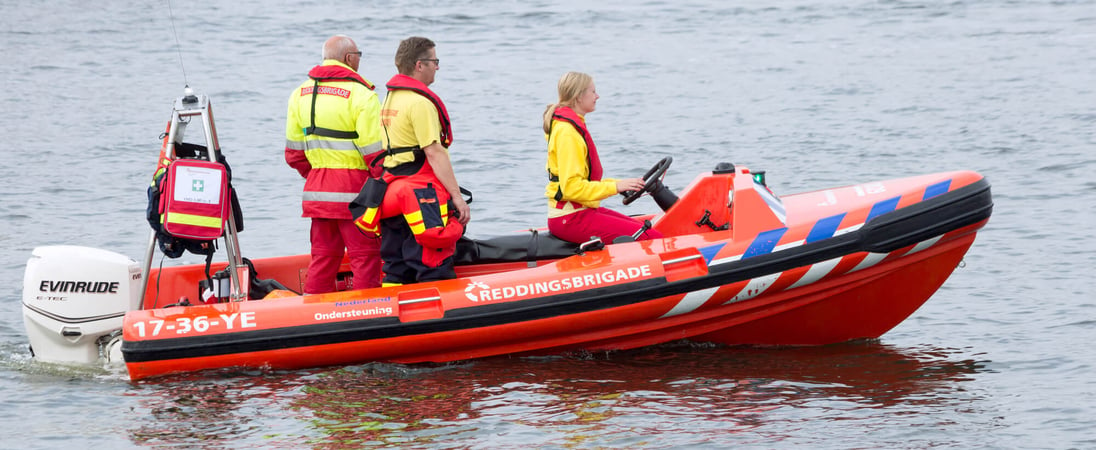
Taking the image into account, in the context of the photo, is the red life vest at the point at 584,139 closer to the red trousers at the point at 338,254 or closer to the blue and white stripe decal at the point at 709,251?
the blue and white stripe decal at the point at 709,251

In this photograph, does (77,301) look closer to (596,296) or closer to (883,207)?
(596,296)

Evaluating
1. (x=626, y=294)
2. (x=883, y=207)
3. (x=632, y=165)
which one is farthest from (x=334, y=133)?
(x=632, y=165)

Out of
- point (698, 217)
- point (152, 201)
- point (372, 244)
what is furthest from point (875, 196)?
point (152, 201)

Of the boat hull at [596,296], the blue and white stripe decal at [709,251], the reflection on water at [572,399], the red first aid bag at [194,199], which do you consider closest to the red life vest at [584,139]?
the boat hull at [596,296]

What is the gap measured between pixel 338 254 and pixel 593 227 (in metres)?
1.34

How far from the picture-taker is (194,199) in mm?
6301

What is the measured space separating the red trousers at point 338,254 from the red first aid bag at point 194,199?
56cm

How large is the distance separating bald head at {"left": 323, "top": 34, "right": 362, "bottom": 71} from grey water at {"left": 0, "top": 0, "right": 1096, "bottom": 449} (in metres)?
1.55

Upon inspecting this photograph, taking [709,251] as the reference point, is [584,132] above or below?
above

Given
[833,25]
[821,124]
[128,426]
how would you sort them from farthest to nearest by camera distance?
1. [833,25]
2. [821,124]
3. [128,426]

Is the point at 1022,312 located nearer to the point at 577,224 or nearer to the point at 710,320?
the point at 710,320

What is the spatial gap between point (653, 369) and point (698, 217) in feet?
2.71

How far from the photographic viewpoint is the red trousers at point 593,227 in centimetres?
674

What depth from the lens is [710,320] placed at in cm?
673
